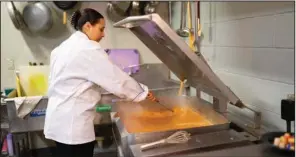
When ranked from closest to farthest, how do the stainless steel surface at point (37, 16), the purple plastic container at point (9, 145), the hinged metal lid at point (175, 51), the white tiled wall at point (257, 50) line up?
the hinged metal lid at point (175, 51) → the white tiled wall at point (257, 50) → the purple plastic container at point (9, 145) → the stainless steel surface at point (37, 16)

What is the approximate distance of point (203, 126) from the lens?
1.15m

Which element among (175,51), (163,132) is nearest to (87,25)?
(175,51)

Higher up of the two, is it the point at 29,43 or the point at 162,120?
the point at 29,43

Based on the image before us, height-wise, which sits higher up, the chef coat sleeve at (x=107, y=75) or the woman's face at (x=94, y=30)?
the woman's face at (x=94, y=30)

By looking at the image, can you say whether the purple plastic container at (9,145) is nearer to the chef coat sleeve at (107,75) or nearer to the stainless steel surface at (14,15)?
the stainless steel surface at (14,15)

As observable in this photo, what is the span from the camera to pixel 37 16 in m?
2.28

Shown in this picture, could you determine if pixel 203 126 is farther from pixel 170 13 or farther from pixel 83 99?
pixel 170 13

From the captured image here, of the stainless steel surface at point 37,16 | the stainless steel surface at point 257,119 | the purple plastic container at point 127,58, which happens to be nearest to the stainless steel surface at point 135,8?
the purple plastic container at point 127,58

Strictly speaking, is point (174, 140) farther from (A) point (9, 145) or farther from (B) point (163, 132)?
(A) point (9, 145)

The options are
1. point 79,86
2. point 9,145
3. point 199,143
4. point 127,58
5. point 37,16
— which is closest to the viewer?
point 199,143

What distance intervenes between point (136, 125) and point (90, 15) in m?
0.55

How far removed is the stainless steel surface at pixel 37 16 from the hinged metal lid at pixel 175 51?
4.09 feet

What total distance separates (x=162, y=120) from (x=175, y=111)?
15 centimetres

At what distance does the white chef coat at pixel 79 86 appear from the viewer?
4.06ft
